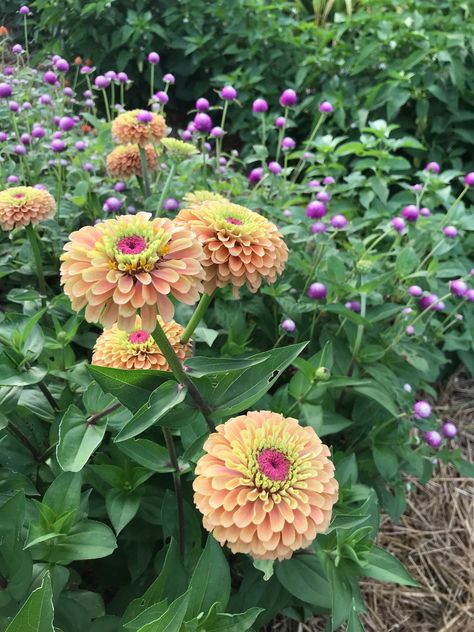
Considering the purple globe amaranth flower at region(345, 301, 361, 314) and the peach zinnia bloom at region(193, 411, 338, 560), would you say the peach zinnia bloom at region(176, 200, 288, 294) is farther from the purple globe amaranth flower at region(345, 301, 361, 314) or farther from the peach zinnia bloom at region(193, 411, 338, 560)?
the purple globe amaranth flower at region(345, 301, 361, 314)

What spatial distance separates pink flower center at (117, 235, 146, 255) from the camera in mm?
609

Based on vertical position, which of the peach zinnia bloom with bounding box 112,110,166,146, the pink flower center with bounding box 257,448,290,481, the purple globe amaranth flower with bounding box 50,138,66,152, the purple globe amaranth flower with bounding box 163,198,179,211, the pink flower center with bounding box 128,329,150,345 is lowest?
the purple globe amaranth flower with bounding box 163,198,179,211

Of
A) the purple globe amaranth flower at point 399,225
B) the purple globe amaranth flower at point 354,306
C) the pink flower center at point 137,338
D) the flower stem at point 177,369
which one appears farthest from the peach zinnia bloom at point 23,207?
the purple globe amaranth flower at point 399,225

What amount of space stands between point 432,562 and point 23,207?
62.1 inches

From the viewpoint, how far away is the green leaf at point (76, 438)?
77cm

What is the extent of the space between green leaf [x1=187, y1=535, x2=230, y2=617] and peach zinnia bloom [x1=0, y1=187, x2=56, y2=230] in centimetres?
82

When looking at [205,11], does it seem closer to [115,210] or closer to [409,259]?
[115,210]

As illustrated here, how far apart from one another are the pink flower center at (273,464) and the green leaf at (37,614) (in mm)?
290

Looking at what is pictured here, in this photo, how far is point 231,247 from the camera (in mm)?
719

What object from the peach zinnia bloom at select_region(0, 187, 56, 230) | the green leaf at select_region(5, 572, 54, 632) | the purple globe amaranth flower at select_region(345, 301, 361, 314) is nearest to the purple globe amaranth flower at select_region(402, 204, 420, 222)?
the purple globe amaranth flower at select_region(345, 301, 361, 314)

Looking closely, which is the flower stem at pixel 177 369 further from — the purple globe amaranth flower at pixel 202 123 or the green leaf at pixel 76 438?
the purple globe amaranth flower at pixel 202 123

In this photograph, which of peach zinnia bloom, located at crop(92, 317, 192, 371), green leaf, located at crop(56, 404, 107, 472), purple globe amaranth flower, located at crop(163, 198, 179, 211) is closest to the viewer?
green leaf, located at crop(56, 404, 107, 472)

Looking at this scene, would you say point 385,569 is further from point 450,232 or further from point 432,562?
point 450,232

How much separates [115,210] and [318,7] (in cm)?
293
